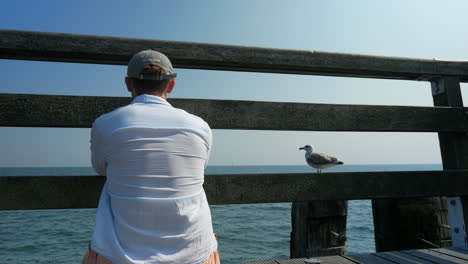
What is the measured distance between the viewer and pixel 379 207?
625 centimetres

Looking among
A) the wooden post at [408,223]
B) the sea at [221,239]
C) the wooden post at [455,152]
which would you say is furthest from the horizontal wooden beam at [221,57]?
the sea at [221,239]

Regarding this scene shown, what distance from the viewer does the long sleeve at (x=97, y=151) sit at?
1646mm

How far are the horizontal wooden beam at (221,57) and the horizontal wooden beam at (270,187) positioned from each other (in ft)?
3.01

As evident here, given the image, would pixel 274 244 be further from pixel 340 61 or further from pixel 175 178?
pixel 175 178

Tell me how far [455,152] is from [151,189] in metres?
2.91

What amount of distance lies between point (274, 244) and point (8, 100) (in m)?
16.4

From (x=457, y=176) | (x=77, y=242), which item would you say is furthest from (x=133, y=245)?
(x=77, y=242)

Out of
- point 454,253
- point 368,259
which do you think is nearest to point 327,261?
point 368,259

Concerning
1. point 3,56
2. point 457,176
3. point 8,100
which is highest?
point 3,56

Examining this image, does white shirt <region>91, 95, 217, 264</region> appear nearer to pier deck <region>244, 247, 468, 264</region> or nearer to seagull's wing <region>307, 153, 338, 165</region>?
pier deck <region>244, 247, 468, 264</region>

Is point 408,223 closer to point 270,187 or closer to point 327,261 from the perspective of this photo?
point 327,261

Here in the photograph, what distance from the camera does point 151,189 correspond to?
1.50 meters

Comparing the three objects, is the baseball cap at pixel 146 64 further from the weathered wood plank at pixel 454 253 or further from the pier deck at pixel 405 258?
the weathered wood plank at pixel 454 253

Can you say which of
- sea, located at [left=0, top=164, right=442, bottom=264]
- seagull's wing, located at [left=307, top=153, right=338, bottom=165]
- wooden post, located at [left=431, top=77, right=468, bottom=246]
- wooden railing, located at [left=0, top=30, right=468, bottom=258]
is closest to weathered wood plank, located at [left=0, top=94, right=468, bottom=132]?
wooden railing, located at [left=0, top=30, right=468, bottom=258]
